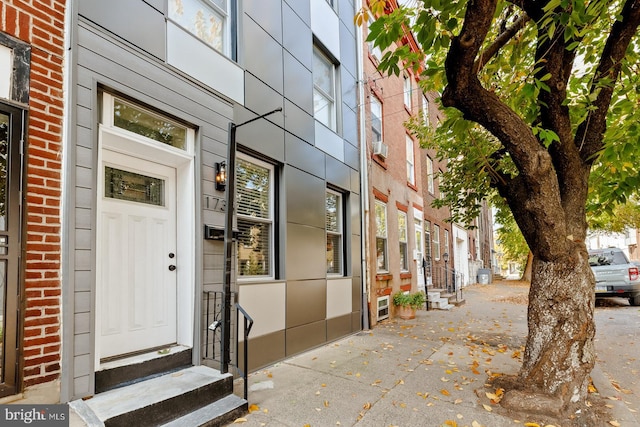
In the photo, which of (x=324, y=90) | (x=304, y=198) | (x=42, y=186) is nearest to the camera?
(x=42, y=186)

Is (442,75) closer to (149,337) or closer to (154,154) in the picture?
(154,154)

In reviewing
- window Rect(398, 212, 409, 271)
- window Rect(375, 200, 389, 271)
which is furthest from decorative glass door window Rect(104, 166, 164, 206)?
window Rect(398, 212, 409, 271)

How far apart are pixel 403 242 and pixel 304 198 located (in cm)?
543

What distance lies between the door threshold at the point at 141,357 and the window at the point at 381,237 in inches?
224

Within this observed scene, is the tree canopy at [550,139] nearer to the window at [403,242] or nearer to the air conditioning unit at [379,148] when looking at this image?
the air conditioning unit at [379,148]

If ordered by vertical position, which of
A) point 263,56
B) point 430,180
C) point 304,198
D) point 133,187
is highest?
point 263,56

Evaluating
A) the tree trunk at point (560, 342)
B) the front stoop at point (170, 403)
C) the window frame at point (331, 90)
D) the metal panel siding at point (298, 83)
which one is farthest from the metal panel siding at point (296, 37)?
the front stoop at point (170, 403)

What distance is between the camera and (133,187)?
4.04m

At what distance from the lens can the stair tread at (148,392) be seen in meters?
2.97

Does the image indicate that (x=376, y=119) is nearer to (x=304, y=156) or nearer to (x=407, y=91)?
(x=407, y=91)

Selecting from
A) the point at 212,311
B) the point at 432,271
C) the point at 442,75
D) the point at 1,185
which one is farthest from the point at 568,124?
the point at 432,271

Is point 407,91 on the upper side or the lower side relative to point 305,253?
upper

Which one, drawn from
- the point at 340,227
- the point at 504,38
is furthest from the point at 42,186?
the point at 340,227

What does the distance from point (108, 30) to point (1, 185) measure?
1.70m
